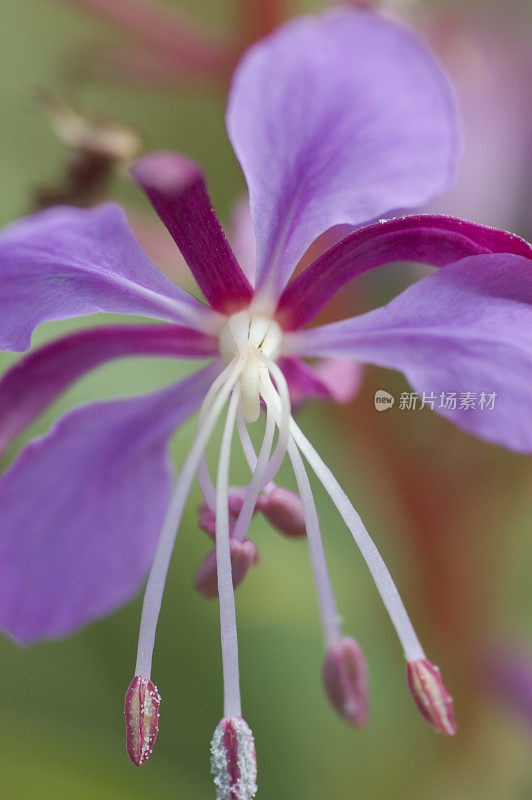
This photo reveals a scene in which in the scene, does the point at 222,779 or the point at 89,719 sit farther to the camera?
the point at 89,719

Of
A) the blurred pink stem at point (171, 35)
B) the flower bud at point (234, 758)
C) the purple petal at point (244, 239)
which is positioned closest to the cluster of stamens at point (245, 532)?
the flower bud at point (234, 758)

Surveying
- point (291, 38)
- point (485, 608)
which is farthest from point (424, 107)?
point (485, 608)

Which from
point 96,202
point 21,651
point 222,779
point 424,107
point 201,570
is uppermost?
point 96,202

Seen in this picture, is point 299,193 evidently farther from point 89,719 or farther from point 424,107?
point 89,719

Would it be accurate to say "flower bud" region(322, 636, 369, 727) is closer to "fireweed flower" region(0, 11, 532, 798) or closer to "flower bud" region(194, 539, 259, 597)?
"fireweed flower" region(0, 11, 532, 798)

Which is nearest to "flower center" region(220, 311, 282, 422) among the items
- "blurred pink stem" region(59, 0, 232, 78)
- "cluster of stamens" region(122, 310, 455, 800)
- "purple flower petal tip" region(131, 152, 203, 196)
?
"cluster of stamens" region(122, 310, 455, 800)

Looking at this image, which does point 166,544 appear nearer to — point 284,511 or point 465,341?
point 284,511
